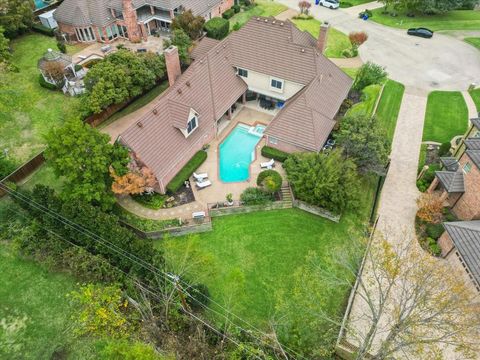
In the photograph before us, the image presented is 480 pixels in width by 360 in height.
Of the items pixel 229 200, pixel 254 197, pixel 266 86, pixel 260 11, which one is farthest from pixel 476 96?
pixel 260 11

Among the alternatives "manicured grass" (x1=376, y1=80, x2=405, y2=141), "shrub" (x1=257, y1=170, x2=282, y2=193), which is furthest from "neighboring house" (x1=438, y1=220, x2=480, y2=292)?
"manicured grass" (x1=376, y1=80, x2=405, y2=141)

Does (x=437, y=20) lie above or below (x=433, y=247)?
above

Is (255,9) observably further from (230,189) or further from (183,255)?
(183,255)

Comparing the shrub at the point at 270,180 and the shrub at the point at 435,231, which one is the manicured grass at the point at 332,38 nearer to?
the shrub at the point at 270,180

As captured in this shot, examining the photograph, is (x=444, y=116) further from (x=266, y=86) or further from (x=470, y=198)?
(x=266, y=86)

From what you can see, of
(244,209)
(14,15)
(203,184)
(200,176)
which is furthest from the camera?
(14,15)

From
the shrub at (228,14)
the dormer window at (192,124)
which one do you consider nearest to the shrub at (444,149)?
the dormer window at (192,124)

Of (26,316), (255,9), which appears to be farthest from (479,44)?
(26,316)
